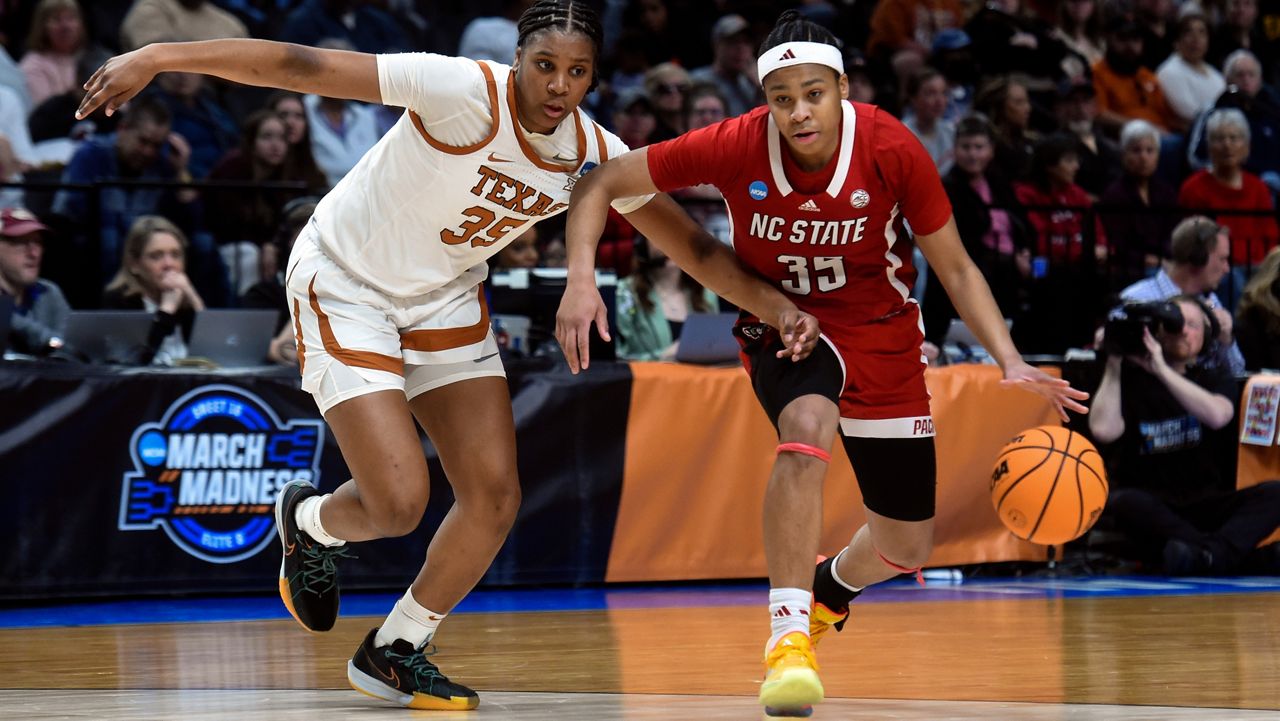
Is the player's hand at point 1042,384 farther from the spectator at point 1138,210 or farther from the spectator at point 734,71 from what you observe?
the spectator at point 734,71

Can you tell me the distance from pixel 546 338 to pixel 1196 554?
11.4ft

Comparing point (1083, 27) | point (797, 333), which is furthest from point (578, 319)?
point (1083, 27)

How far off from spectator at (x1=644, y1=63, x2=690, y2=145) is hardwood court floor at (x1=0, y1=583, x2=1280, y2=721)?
14.5ft

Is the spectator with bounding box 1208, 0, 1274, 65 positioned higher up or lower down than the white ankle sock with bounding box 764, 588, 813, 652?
higher up

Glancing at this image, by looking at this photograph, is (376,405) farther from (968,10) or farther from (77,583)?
(968,10)

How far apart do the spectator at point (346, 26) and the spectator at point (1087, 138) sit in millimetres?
4901

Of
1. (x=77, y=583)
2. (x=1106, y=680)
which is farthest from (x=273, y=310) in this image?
(x=1106, y=680)

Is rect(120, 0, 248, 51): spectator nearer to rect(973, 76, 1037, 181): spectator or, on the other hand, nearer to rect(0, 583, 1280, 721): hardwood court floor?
rect(0, 583, 1280, 721): hardwood court floor

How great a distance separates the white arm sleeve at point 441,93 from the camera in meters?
4.38

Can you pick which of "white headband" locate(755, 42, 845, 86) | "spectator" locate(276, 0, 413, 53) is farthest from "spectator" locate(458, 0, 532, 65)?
"white headband" locate(755, 42, 845, 86)

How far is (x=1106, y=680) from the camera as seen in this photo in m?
4.70

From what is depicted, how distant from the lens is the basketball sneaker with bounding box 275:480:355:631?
191 inches

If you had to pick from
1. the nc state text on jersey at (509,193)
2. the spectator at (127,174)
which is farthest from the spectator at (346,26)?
the nc state text on jersey at (509,193)

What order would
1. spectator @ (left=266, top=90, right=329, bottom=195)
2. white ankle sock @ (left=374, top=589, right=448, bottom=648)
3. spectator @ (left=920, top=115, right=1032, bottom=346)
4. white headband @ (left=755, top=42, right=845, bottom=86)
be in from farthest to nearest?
spectator @ (left=920, top=115, right=1032, bottom=346) < spectator @ (left=266, top=90, right=329, bottom=195) < white ankle sock @ (left=374, top=589, right=448, bottom=648) < white headband @ (left=755, top=42, right=845, bottom=86)
